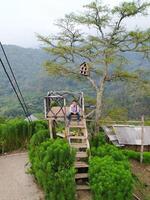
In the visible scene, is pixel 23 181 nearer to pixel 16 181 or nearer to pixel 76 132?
pixel 16 181

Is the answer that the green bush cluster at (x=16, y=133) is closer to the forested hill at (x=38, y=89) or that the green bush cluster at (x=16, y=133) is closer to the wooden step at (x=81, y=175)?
the forested hill at (x=38, y=89)

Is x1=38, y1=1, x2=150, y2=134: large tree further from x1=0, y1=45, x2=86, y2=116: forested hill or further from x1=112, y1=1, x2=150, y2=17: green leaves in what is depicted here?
x1=0, y1=45, x2=86, y2=116: forested hill

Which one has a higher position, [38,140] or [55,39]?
[55,39]

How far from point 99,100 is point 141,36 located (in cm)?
365

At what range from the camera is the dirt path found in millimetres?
12195

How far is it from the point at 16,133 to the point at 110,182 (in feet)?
26.0

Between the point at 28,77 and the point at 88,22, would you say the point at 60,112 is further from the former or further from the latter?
the point at 28,77

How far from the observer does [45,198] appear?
11.3m

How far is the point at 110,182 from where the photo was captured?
1013 cm

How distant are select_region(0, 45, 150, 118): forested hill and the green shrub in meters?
8.97

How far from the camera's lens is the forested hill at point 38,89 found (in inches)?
2035

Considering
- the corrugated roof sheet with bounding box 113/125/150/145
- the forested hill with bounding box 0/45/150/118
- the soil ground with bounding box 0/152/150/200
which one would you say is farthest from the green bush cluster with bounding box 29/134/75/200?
the forested hill with bounding box 0/45/150/118

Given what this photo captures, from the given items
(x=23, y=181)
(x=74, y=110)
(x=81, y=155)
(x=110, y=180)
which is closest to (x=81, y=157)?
(x=81, y=155)

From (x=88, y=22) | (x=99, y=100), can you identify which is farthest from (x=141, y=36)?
(x=99, y=100)
